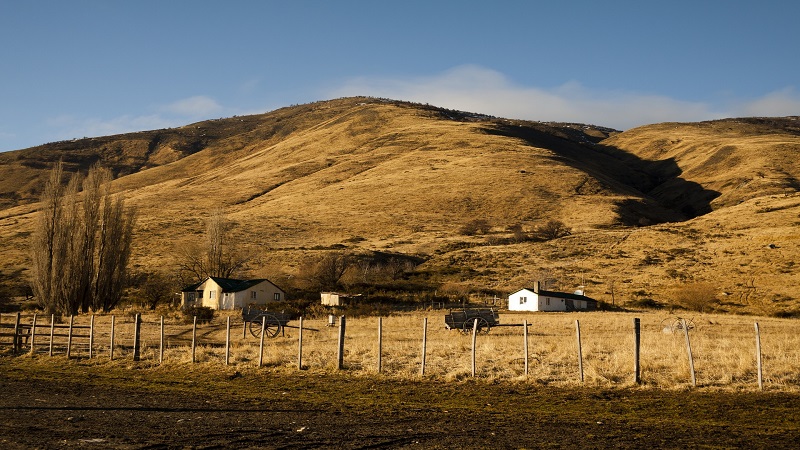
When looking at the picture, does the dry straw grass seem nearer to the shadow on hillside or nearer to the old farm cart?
the old farm cart

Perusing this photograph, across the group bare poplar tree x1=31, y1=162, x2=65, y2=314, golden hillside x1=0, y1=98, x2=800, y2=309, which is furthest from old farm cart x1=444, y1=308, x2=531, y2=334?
bare poplar tree x1=31, y1=162, x2=65, y2=314

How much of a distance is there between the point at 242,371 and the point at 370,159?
138826 millimetres

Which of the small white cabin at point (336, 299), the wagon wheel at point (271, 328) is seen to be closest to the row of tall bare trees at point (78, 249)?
the small white cabin at point (336, 299)

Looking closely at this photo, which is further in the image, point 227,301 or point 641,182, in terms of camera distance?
point 641,182

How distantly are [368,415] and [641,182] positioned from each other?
166850 millimetres

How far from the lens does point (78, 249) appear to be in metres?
52.5

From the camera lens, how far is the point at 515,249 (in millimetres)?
86125

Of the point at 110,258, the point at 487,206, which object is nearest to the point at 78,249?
the point at 110,258

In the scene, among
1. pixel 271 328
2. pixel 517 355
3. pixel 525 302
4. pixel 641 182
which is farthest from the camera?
pixel 641 182

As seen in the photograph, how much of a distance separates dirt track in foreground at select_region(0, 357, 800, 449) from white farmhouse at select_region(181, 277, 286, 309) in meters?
36.7

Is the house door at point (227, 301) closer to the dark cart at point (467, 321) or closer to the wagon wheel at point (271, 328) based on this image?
the wagon wheel at point (271, 328)

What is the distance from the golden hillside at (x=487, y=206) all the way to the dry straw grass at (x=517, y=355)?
1154 inches

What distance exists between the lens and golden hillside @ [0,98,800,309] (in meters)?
73.3

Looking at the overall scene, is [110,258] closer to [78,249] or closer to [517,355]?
[78,249]
